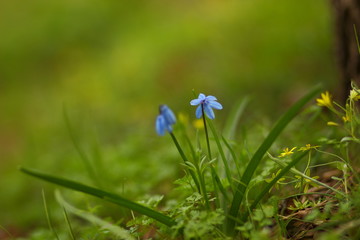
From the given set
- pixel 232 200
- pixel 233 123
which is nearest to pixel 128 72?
pixel 233 123

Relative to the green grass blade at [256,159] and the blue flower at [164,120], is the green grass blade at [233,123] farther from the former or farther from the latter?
the blue flower at [164,120]

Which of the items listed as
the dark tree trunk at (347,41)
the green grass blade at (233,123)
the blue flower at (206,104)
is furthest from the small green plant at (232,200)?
the dark tree trunk at (347,41)

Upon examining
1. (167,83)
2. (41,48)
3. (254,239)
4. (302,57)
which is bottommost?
(254,239)

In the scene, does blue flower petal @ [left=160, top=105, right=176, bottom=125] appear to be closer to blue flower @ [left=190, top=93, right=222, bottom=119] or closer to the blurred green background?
blue flower @ [left=190, top=93, right=222, bottom=119]

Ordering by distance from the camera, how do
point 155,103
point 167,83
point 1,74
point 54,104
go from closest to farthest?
point 155,103 → point 167,83 → point 54,104 → point 1,74

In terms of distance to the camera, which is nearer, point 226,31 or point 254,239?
A: point 254,239

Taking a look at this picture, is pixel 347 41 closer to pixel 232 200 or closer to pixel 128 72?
pixel 232 200

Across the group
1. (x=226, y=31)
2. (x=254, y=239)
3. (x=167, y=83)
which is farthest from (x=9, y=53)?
(x=254, y=239)

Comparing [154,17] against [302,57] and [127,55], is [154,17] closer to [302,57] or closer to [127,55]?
[127,55]
